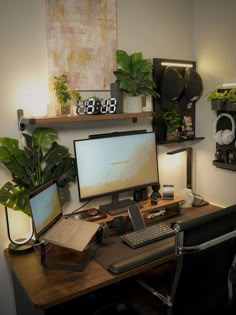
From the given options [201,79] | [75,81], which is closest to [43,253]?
[75,81]

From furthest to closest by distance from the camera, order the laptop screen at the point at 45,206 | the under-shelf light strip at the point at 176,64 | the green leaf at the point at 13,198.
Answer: the under-shelf light strip at the point at 176,64
the green leaf at the point at 13,198
the laptop screen at the point at 45,206

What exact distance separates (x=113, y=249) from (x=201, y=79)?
1532 millimetres

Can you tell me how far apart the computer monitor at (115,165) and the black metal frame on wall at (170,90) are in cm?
25

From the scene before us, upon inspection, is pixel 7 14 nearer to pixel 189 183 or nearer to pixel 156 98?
pixel 156 98

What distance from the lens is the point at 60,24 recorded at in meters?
1.87

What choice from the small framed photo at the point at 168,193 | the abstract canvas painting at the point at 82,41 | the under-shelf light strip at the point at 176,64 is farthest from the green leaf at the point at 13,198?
the under-shelf light strip at the point at 176,64

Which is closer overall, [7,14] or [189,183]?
[7,14]

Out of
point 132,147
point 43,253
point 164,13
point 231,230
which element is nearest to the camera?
point 231,230

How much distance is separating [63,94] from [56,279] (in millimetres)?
1036

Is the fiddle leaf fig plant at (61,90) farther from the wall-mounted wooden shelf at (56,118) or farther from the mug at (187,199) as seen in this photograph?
the mug at (187,199)

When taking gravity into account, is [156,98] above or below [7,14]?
below

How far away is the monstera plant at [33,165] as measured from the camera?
1709mm

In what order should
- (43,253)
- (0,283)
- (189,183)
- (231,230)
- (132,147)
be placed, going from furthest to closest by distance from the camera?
(189,183) → (132,147) → (0,283) → (43,253) → (231,230)

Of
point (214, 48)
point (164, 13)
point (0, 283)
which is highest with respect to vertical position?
point (164, 13)
